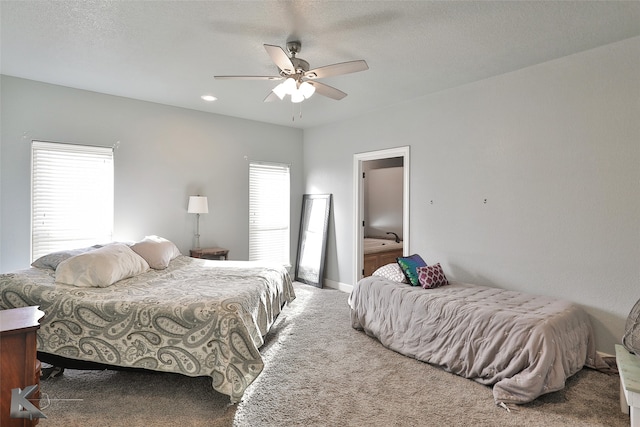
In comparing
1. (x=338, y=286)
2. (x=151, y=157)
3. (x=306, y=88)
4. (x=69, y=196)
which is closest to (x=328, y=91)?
(x=306, y=88)

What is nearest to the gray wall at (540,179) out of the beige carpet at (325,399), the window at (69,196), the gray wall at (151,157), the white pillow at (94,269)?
the beige carpet at (325,399)

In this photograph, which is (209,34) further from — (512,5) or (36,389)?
(36,389)

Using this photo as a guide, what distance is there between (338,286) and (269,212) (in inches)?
65.8

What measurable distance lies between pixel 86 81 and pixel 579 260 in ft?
17.2

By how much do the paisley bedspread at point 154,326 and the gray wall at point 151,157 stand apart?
4.98 feet

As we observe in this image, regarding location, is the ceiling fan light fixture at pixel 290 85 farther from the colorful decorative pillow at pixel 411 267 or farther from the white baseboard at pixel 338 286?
the white baseboard at pixel 338 286

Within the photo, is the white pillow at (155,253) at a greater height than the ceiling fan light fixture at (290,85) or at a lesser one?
lesser

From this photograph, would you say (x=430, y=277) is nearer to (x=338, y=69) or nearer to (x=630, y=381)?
(x=630, y=381)

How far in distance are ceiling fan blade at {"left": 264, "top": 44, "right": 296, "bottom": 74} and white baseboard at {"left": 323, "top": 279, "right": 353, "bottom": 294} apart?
11.7ft

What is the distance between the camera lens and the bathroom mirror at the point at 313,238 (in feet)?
18.6

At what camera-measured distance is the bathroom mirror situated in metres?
5.68

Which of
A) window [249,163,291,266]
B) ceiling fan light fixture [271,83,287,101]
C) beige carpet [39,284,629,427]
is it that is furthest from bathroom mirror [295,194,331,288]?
ceiling fan light fixture [271,83,287,101]

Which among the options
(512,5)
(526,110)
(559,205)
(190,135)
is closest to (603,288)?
(559,205)

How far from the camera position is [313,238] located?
5867 millimetres
